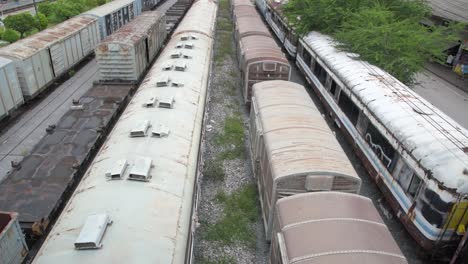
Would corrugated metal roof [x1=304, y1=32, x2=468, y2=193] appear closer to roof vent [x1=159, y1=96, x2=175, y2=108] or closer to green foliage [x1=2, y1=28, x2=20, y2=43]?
roof vent [x1=159, y1=96, x2=175, y2=108]

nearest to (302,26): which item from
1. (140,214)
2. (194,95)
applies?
(194,95)

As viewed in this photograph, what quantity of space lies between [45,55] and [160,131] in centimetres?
1300

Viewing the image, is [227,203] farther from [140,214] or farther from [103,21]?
[103,21]

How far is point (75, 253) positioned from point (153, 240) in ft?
4.28

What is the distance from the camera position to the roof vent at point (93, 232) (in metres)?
5.90

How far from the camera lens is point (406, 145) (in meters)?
10.3

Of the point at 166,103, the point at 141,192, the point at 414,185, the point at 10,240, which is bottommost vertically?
→ the point at 10,240

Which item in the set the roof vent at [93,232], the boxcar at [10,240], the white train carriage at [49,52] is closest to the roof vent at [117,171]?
the roof vent at [93,232]

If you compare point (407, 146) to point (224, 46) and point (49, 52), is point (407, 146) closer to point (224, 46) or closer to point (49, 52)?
point (49, 52)

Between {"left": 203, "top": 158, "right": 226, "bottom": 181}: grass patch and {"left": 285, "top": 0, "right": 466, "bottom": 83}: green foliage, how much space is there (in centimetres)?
883

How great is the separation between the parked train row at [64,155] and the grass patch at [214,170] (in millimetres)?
4103

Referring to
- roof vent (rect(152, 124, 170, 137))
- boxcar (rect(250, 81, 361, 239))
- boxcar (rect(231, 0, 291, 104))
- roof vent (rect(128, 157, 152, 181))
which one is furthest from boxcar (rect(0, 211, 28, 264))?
boxcar (rect(231, 0, 291, 104))

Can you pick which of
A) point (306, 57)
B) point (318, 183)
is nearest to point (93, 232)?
point (318, 183)

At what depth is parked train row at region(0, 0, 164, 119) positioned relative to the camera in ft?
51.6
